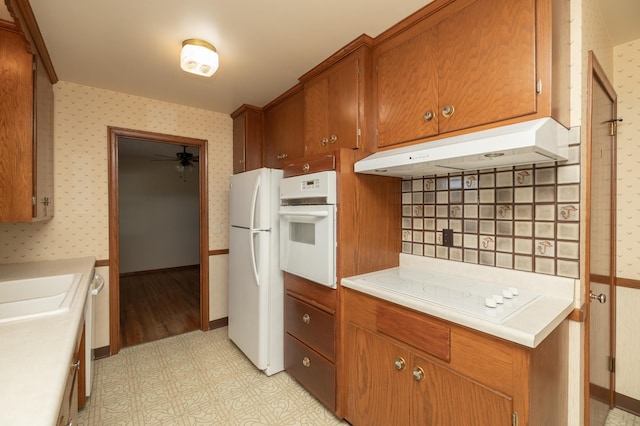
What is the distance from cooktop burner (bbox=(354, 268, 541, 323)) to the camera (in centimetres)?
124

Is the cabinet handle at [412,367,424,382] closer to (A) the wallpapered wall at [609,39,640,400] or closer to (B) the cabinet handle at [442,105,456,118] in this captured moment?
(B) the cabinet handle at [442,105,456,118]

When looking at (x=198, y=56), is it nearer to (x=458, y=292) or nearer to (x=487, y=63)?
(x=487, y=63)

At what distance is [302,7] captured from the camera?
161cm

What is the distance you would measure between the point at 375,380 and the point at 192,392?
1.44m

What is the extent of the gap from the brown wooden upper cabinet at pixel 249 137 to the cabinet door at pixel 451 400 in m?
2.49

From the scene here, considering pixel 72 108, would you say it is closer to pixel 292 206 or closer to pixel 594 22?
pixel 292 206

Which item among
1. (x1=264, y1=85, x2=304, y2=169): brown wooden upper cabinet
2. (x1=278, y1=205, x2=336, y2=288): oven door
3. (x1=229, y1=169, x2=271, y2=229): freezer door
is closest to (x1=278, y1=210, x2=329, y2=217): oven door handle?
(x1=278, y1=205, x2=336, y2=288): oven door

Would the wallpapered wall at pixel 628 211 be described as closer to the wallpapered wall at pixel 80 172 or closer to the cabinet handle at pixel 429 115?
the cabinet handle at pixel 429 115

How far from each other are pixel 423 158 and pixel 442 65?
1.88 ft

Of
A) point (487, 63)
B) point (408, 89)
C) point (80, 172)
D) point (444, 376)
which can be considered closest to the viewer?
point (444, 376)

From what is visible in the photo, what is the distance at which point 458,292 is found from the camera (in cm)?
151

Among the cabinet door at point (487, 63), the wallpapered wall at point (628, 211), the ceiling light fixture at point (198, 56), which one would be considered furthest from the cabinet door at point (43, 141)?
the wallpapered wall at point (628, 211)

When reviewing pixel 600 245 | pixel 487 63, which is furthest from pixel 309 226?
pixel 600 245

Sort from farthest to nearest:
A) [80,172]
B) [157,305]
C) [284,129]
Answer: [157,305] → [284,129] → [80,172]
